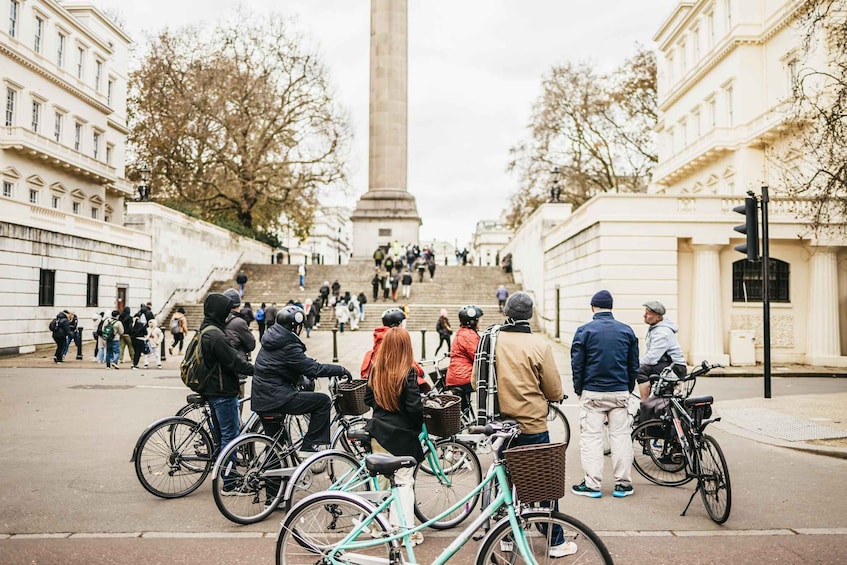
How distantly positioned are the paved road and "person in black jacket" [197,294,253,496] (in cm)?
75

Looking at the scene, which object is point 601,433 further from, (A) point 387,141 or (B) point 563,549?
(A) point 387,141

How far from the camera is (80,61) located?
3853cm

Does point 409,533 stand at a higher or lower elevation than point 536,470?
lower

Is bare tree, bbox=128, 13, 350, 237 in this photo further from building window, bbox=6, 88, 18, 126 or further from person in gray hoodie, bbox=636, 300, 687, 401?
person in gray hoodie, bbox=636, 300, 687, 401

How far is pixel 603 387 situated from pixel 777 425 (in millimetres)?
5236

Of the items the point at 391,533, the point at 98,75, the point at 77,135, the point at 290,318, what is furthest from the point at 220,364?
the point at 98,75

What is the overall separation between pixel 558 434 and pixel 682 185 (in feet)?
111

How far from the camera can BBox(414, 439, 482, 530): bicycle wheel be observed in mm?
5957

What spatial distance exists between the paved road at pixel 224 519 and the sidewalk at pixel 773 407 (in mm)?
334

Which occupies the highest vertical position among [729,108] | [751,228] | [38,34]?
[38,34]

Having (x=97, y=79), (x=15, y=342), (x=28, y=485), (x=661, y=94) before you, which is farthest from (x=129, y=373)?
(x=661, y=94)

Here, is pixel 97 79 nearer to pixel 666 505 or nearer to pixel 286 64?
pixel 286 64

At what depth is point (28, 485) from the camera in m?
7.16

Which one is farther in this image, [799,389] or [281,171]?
[281,171]
